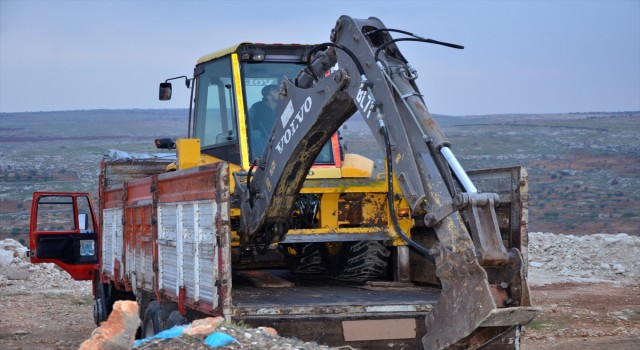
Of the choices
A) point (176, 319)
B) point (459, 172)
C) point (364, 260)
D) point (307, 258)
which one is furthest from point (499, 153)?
point (459, 172)

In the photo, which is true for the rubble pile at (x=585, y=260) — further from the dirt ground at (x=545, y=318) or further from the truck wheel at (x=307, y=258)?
the truck wheel at (x=307, y=258)

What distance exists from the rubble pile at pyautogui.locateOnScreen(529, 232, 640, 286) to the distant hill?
8159 millimetres

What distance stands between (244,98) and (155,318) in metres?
2.30

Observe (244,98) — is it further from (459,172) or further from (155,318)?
(459,172)

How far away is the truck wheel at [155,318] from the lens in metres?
8.85

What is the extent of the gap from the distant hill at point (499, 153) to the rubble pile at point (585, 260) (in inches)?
321

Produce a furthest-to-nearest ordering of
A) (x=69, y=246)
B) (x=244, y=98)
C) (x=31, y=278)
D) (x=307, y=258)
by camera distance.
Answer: (x=31, y=278) → (x=69, y=246) → (x=307, y=258) → (x=244, y=98)

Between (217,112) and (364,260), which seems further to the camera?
(217,112)

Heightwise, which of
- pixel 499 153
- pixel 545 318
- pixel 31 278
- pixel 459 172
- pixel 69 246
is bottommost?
pixel 31 278

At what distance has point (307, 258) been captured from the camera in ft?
34.1

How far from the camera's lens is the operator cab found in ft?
31.8

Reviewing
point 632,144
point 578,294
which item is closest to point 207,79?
point 578,294

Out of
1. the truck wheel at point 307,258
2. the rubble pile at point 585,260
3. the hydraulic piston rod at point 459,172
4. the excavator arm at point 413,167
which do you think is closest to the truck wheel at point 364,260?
the truck wheel at point 307,258

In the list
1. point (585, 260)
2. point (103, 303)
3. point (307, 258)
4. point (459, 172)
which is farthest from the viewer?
point (585, 260)
